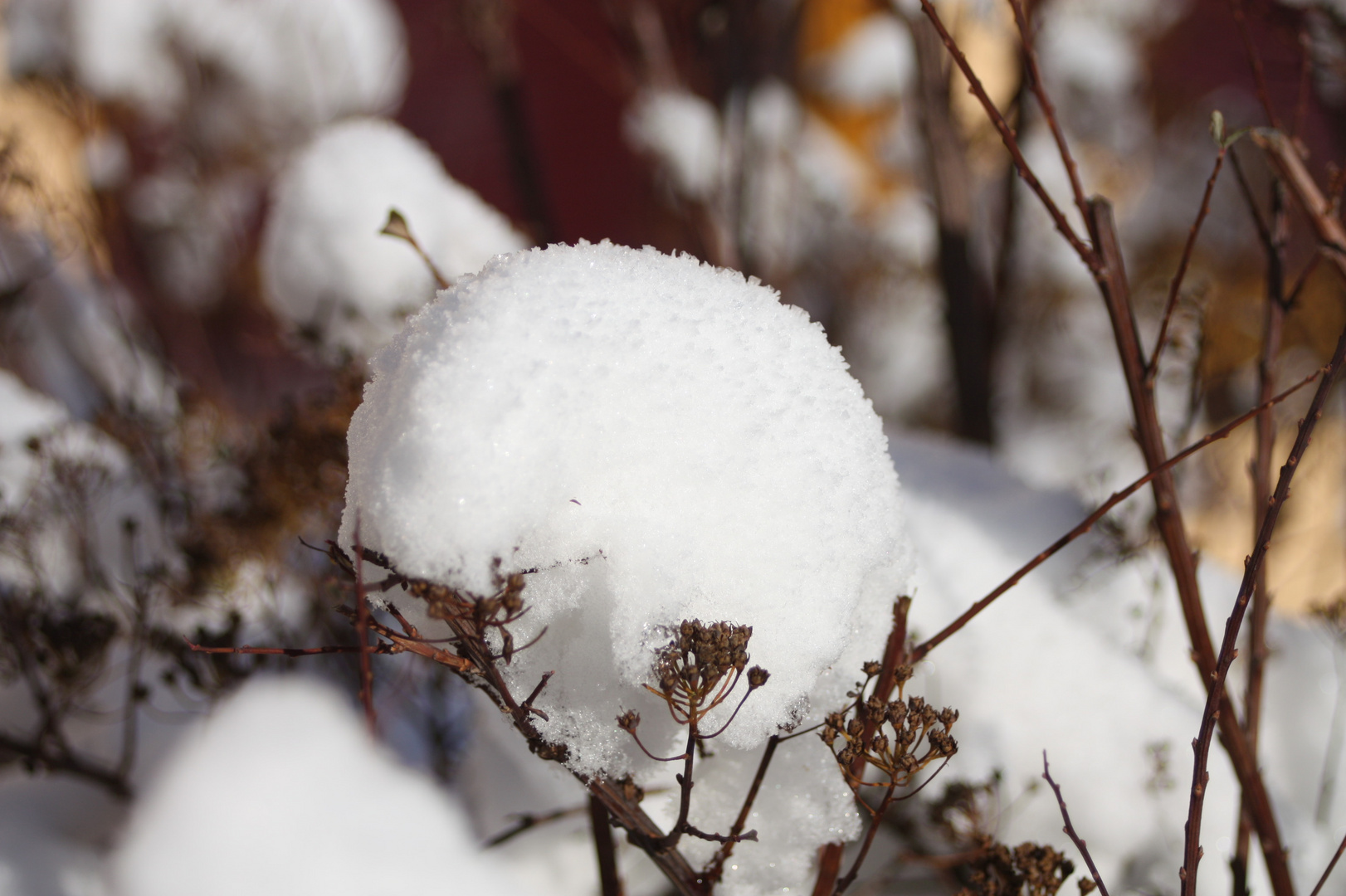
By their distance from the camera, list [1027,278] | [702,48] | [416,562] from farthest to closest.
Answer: [1027,278], [702,48], [416,562]

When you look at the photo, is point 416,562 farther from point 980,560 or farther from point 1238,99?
point 1238,99

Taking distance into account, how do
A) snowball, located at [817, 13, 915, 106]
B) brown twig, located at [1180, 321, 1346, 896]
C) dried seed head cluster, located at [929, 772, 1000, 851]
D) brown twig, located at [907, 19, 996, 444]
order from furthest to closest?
snowball, located at [817, 13, 915, 106], brown twig, located at [907, 19, 996, 444], dried seed head cluster, located at [929, 772, 1000, 851], brown twig, located at [1180, 321, 1346, 896]

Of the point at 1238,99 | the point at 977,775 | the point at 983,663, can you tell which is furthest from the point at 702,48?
the point at 1238,99

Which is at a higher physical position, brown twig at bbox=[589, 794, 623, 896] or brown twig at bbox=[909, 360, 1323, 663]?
brown twig at bbox=[909, 360, 1323, 663]

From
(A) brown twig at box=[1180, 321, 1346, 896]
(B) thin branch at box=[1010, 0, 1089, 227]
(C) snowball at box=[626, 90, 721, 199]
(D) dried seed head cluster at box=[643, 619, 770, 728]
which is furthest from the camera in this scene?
(C) snowball at box=[626, 90, 721, 199]

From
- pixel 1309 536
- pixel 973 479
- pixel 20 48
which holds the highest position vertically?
pixel 20 48

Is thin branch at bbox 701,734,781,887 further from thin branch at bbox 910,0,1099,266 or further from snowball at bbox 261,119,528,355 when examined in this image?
snowball at bbox 261,119,528,355

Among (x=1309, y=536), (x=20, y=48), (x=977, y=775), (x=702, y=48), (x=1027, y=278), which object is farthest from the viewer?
(x=1027, y=278)

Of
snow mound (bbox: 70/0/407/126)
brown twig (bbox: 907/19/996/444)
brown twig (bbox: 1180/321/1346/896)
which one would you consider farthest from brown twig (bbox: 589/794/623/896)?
snow mound (bbox: 70/0/407/126)
